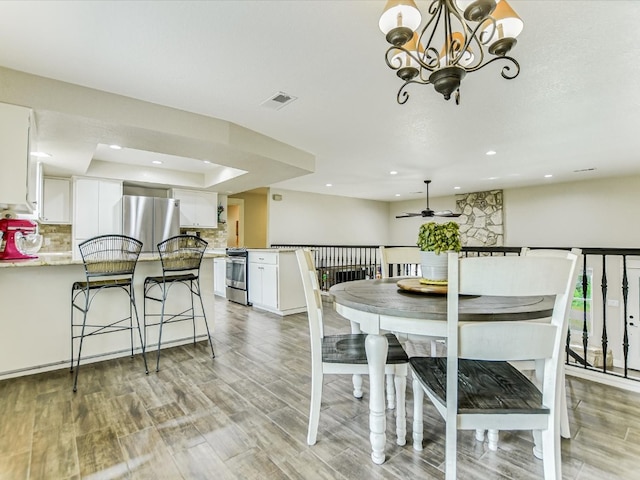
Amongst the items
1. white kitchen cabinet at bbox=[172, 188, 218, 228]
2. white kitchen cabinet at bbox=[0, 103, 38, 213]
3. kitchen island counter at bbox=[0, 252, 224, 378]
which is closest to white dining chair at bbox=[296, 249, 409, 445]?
kitchen island counter at bbox=[0, 252, 224, 378]

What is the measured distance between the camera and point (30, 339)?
263 centimetres

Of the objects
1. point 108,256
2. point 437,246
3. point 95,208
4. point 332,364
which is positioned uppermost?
point 95,208

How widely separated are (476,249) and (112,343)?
3658mm

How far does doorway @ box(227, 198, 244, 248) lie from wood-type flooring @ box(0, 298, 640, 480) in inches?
218

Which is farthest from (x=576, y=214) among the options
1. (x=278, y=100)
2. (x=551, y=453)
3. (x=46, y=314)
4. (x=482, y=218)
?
(x=46, y=314)

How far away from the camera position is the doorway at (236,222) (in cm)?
805

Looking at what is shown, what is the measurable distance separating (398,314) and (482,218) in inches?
304

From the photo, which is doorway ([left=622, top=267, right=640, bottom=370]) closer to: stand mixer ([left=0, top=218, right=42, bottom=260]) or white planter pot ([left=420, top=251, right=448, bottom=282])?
white planter pot ([left=420, top=251, right=448, bottom=282])

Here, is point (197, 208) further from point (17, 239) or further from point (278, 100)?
point (278, 100)

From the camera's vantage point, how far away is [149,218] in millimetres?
5148

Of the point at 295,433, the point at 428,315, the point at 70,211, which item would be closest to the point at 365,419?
the point at 295,433

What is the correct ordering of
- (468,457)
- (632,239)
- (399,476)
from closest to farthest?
(399,476) < (468,457) < (632,239)

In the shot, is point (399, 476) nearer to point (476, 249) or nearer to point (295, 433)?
point (295, 433)

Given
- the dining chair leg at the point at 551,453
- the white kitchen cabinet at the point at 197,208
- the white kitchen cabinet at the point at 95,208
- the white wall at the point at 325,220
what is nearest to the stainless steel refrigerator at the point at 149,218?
the white kitchen cabinet at the point at 95,208
